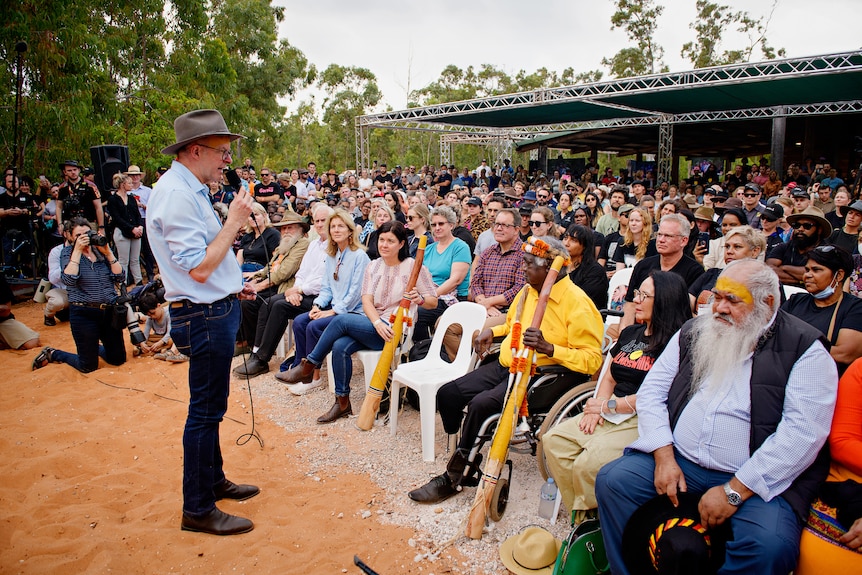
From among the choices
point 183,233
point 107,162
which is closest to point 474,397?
point 183,233

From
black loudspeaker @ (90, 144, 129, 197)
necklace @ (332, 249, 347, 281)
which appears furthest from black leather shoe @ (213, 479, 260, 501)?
black loudspeaker @ (90, 144, 129, 197)

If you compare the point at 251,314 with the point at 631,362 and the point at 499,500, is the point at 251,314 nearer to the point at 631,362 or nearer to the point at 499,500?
the point at 499,500

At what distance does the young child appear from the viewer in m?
5.99

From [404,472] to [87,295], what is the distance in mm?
3797

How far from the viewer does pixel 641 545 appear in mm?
2250

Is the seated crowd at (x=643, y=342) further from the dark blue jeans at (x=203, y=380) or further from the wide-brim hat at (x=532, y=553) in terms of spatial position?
the dark blue jeans at (x=203, y=380)

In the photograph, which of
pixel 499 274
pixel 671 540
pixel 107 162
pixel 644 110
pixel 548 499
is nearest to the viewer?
pixel 671 540

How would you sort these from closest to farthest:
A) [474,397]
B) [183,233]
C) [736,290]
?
[736,290]
[183,233]
[474,397]

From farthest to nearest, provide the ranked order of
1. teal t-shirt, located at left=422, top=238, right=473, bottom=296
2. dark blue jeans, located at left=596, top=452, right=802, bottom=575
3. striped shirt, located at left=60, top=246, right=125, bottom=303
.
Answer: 1. striped shirt, located at left=60, top=246, right=125, bottom=303
2. teal t-shirt, located at left=422, top=238, right=473, bottom=296
3. dark blue jeans, located at left=596, top=452, right=802, bottom=575

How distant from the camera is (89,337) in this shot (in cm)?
555

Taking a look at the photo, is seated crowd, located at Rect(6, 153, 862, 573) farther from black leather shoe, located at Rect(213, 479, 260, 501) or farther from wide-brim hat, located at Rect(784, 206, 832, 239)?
black leather shoe, located at Rect(213, 479, 260, 501)

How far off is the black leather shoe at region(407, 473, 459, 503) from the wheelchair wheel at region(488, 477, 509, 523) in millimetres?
320

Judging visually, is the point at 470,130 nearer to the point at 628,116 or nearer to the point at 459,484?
the point at 628,116

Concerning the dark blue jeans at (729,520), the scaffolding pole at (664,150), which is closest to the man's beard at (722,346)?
the dark blue jeans at (729,520)
